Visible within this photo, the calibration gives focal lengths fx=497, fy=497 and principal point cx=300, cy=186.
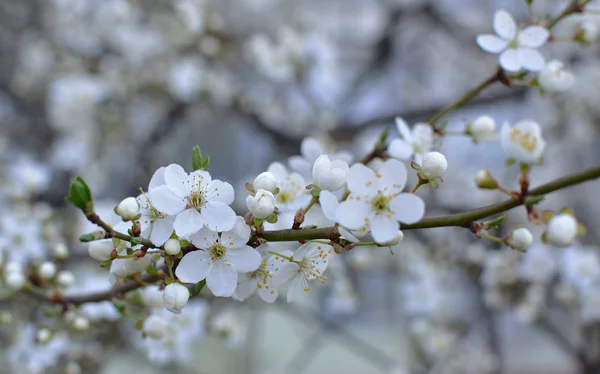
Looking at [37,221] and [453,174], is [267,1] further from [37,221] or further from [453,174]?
[37,221]

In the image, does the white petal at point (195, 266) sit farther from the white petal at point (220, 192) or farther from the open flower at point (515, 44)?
the open flower at point (515, 44)

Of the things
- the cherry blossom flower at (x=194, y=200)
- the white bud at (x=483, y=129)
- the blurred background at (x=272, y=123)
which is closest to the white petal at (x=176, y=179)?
the cherry blossom flower at (x=194, y=200)

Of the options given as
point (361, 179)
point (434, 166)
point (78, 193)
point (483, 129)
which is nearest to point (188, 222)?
point (78, 193)

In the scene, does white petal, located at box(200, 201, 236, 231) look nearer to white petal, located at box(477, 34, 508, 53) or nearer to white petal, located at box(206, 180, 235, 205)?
white petal, located at box(206, 180, 235, 205)

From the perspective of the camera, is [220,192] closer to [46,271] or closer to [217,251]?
[217,251]

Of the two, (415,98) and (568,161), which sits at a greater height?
(415,98)

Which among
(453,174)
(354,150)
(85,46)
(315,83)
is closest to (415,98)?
(453,174)
